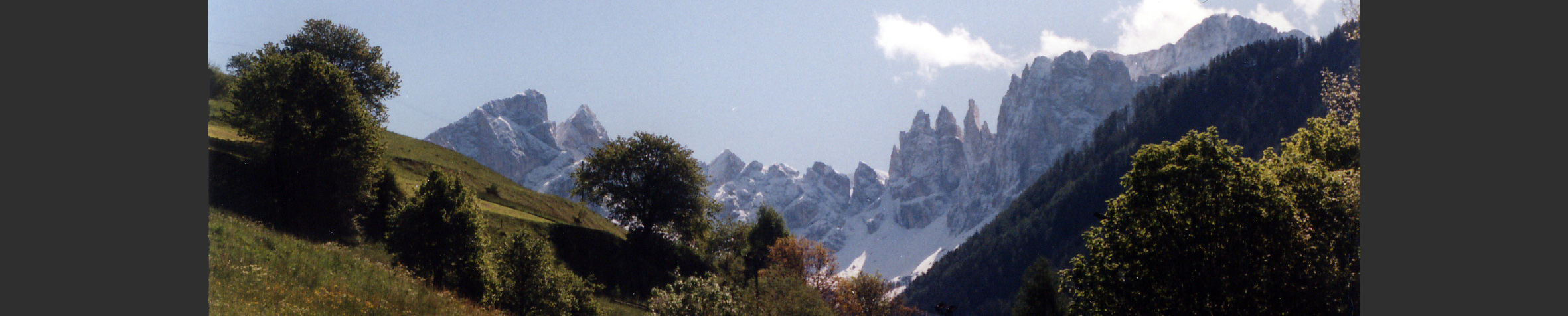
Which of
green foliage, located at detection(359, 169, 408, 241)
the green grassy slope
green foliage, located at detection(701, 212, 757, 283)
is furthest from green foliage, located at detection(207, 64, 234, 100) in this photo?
green foliage, located at detection(701, 212, 757, 283)

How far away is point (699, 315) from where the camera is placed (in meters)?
29.0

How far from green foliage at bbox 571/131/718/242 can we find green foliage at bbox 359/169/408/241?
47.7 ft

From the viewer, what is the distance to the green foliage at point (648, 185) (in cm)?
5041

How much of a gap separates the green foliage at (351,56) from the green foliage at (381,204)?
268 inches

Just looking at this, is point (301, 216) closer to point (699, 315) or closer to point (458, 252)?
point (458, 252)

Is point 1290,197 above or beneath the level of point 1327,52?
beneath

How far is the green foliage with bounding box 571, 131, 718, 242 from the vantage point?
50.4 meters

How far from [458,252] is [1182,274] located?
88.3 feet

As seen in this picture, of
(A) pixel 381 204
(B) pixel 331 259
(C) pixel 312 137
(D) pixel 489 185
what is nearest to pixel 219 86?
(D) pixel 489 185

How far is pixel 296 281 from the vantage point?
1716cm

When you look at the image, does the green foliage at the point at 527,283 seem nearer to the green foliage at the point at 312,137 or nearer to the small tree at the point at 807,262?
the green foliage at the point at 312,137

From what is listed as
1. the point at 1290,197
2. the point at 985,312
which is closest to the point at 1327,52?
the point at 985,312

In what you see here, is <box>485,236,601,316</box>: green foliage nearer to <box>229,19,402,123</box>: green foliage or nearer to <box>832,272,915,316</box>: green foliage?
<box>229,19,402,123</box>: green foliage

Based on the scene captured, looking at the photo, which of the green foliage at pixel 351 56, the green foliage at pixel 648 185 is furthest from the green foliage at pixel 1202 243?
the green foliage at pixel 351 56
